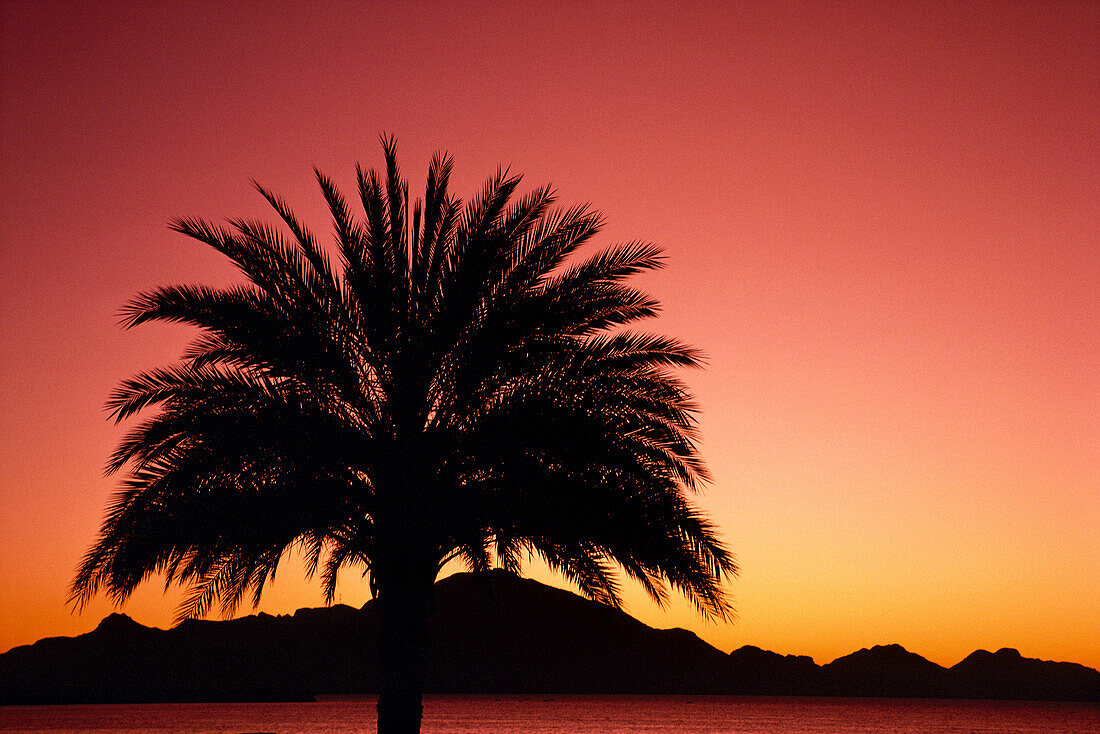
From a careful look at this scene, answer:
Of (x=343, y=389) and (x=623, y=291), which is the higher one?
(x=623, y=291)

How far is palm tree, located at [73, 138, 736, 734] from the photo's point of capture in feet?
40.4

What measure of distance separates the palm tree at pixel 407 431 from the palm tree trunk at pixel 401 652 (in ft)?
0.08

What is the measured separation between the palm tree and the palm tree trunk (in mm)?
25

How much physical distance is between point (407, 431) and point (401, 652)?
8.83ft

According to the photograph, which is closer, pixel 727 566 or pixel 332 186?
pixel 727 566

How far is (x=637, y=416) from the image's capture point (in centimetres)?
1363

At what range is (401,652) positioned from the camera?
41.7 feet

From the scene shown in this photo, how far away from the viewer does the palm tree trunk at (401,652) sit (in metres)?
12.5

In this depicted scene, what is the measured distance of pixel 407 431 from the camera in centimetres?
1285

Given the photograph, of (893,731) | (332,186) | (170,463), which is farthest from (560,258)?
(893,731)

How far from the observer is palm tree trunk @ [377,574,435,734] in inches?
493

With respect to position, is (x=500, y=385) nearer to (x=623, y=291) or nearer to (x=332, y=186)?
(x=623, y=291)

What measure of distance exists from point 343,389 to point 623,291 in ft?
12.7

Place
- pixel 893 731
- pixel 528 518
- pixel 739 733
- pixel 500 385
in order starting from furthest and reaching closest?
pixel 893 731
pixel 739 733
pixel 500 385
pixel 528 518
